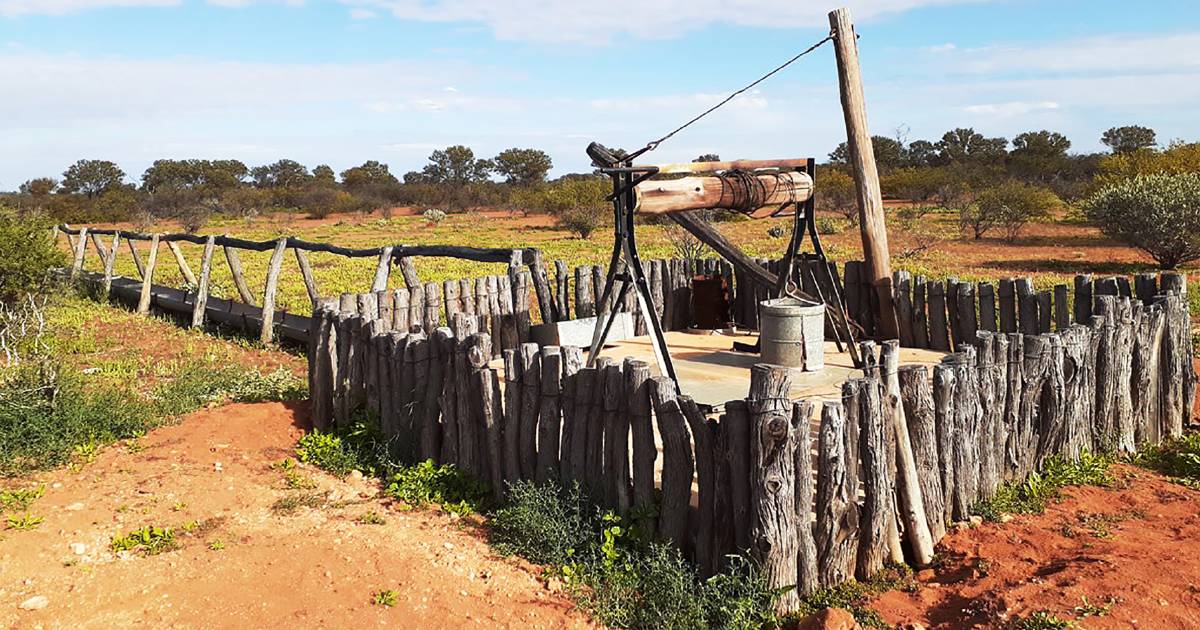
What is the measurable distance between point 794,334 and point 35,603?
557 centimetres

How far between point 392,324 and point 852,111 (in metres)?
4.67

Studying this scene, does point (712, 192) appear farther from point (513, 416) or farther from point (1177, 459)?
point (1177, 459)

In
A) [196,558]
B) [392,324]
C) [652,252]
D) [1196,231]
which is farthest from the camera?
[652,252]

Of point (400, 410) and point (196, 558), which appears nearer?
point (196, 558)

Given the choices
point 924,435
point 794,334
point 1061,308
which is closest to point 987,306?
point 1061,308

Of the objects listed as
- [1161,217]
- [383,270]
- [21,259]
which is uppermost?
[21,259]

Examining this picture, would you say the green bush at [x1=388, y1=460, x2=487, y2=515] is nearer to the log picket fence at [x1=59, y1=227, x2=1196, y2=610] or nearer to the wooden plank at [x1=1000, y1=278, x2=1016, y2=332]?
the log picket fence at [x1=59, y1=227, x2=1196, y2=610]

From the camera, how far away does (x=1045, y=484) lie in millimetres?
5512

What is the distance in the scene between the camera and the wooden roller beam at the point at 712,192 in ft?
22.5

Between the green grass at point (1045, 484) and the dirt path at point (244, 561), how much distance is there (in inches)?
99.0

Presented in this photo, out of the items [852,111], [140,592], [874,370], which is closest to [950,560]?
[874,370]

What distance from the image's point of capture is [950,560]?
457 centimetres

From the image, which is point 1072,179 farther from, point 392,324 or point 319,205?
point 392,324

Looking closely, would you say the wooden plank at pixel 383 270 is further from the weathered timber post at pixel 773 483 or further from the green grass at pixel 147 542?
the weathered timber post at pixel 773 483
